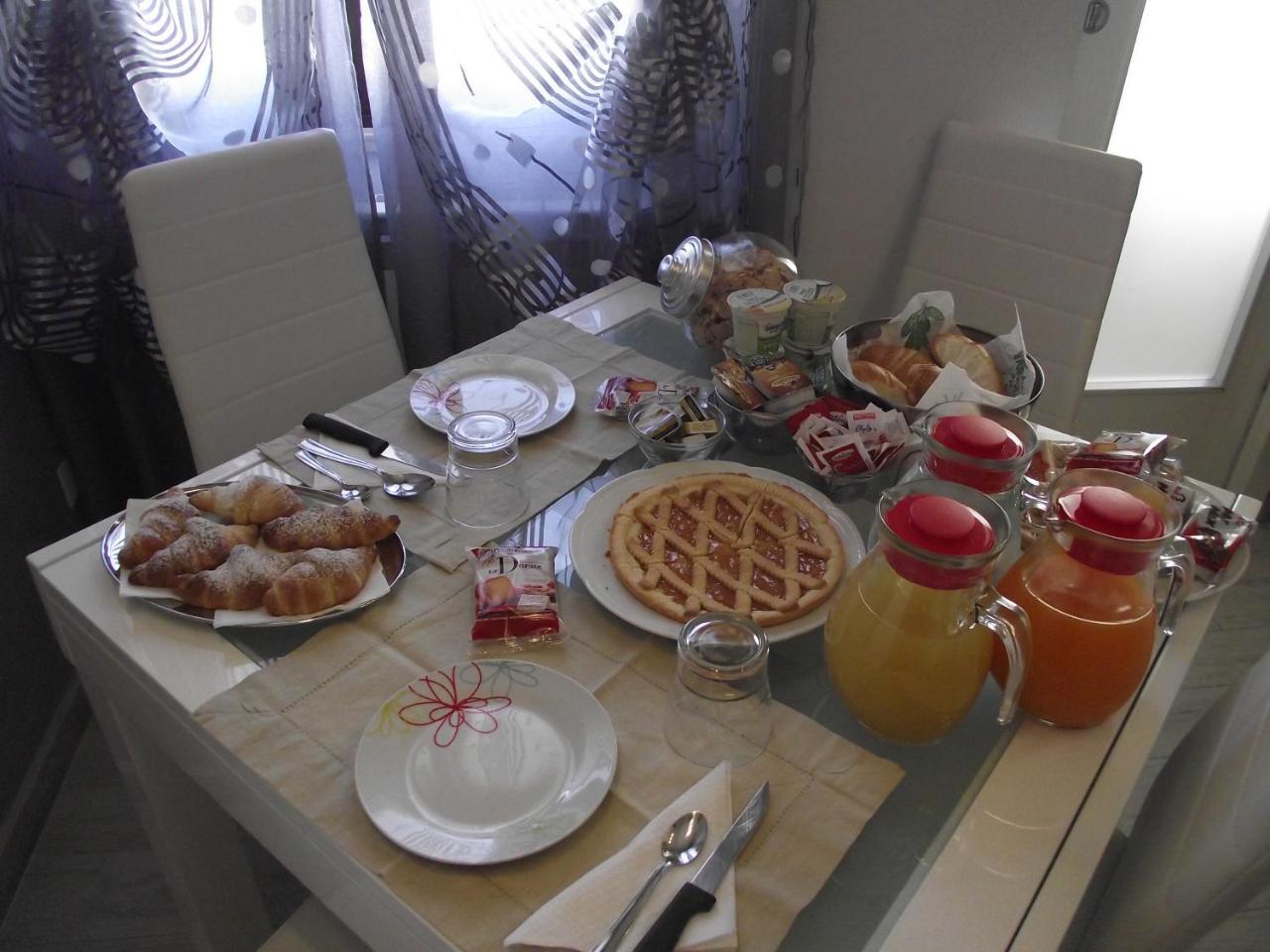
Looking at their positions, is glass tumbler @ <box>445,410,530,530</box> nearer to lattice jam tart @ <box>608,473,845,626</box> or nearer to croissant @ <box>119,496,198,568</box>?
lattice jam tart @ <box>608,473,845,626</box>

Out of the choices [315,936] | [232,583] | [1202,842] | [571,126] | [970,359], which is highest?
[571,126]

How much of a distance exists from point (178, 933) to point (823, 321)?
4.31 ft

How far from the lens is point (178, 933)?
4.87 feet

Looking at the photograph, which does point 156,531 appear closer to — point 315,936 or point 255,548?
point 255,548

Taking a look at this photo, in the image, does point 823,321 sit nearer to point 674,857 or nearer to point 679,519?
point 679,519

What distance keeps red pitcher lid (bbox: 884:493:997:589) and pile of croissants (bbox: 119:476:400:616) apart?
0.50 m

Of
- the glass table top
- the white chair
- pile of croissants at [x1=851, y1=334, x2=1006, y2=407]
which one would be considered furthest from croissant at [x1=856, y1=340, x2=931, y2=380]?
the white chair

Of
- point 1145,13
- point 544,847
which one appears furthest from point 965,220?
point 544,847

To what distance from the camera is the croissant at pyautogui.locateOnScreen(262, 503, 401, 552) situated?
3.16 feet

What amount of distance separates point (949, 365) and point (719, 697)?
1.60 feet

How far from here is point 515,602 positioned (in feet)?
2.94

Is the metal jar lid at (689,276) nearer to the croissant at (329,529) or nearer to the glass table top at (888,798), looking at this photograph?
the glass table top at (888,798)

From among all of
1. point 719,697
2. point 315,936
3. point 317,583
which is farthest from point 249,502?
point 719,697

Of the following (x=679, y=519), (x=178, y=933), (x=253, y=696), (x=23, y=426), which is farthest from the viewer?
(x=23, y=426)
